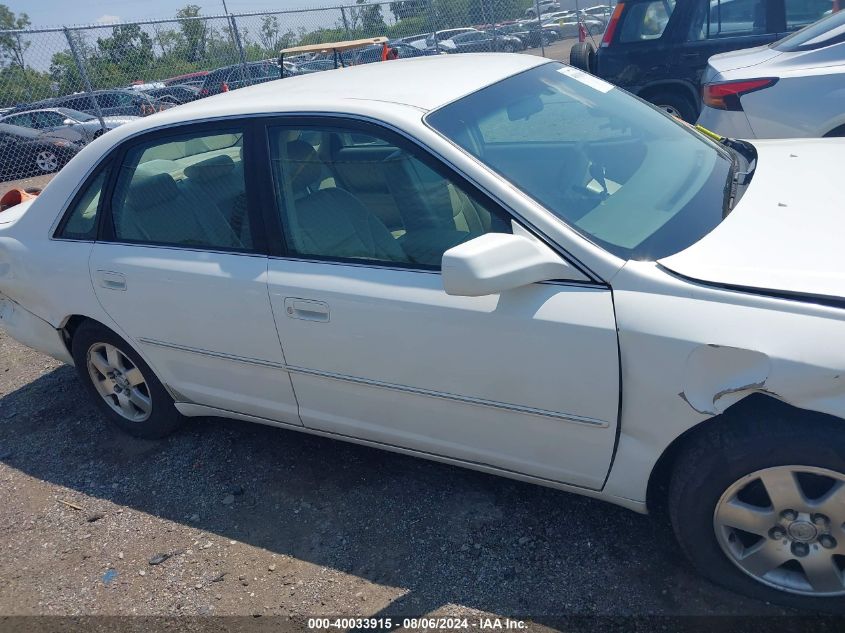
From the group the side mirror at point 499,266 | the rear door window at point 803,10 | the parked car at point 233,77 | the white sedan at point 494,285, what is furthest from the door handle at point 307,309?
the parked car at point 233,77

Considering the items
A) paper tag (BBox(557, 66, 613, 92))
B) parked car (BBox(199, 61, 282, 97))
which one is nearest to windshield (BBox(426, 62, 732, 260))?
paper tag (BBox(557, 66, 613, 92))

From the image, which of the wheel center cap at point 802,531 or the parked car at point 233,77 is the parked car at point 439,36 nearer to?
the parked car at point 233,77

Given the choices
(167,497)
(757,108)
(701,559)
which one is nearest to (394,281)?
(701,559)

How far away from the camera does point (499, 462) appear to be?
8.46 ft

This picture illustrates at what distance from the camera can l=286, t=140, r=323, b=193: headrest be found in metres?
2.85

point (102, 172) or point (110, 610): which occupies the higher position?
point (102, 172)

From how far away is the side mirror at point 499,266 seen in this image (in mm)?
2119

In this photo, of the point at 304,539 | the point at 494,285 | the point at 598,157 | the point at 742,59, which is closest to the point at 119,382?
the point at 304,539

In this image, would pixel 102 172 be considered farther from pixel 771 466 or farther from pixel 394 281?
pixel 771 466

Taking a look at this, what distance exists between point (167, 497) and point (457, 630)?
1599 millimetres

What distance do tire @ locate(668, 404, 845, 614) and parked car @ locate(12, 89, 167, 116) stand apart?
389 inches

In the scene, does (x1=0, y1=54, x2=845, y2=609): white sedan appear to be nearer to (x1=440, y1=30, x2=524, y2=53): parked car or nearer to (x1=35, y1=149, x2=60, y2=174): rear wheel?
(x1=35, y1=149, x2=60, y2=174): rear wheel

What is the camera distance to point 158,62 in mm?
10750

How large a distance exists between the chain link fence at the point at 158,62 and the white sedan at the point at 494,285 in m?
5.78
